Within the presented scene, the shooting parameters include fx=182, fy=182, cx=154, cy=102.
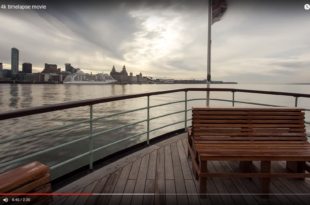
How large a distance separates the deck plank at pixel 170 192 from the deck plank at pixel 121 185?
16.9 inches

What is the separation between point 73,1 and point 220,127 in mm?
2365

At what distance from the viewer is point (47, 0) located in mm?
2377

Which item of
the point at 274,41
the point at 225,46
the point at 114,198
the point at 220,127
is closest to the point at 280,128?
the point at 220,127

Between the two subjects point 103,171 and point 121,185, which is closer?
point 121,185

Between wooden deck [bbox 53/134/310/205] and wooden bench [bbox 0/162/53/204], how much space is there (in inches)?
18.5

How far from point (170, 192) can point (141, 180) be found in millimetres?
364

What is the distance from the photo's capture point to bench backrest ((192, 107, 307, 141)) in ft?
6.14

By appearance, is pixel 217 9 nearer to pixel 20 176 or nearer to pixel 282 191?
pixel 282 191

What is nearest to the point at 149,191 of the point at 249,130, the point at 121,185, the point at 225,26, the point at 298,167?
the point at 121,185

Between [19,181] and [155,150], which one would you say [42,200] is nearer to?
[19,181]

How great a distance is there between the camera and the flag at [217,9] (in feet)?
14.0

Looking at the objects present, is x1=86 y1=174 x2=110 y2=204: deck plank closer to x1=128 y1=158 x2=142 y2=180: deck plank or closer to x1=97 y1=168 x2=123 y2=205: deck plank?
x1=97 y1=168 x2=123 y2=205: deck plank

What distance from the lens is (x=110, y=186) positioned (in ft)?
5.95

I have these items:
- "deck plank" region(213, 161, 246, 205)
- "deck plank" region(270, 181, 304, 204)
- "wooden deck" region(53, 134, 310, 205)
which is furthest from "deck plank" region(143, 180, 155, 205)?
"deck plank" region(270, 181, 304, 204)
